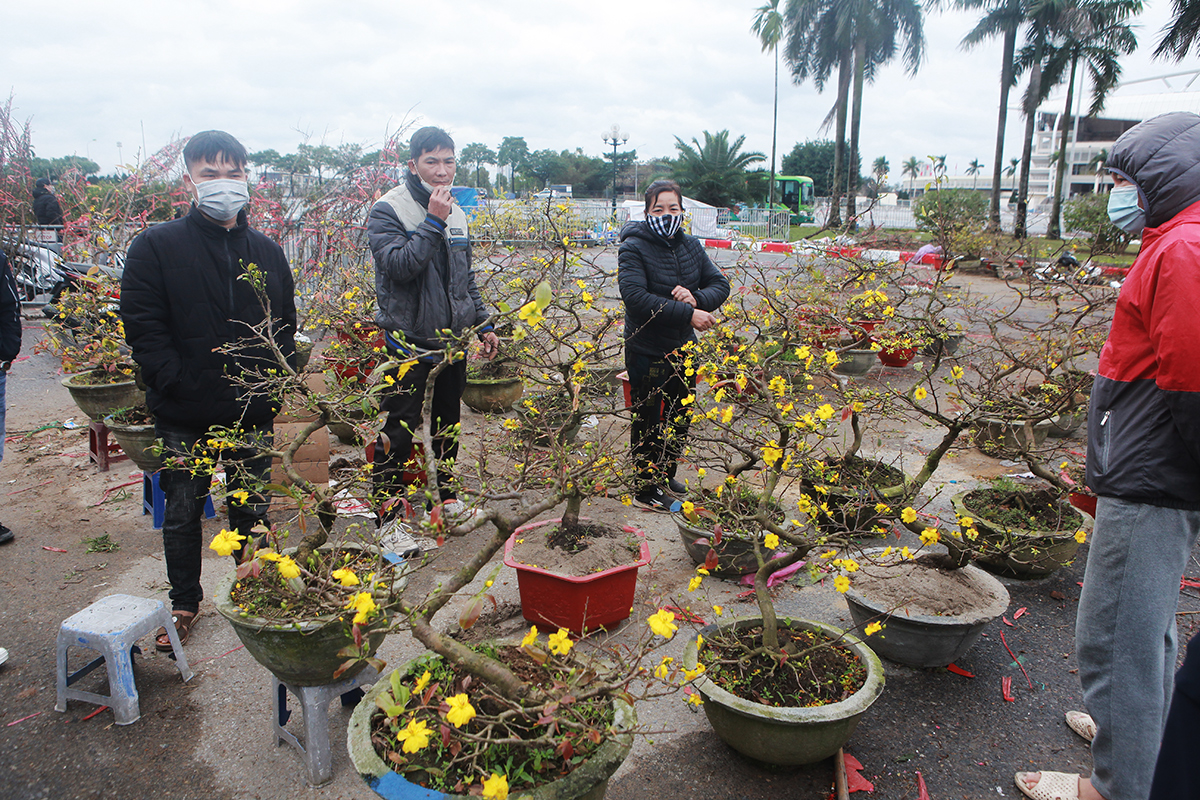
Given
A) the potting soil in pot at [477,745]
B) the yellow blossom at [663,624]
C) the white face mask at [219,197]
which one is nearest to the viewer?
the yellow blossom at [663,624]

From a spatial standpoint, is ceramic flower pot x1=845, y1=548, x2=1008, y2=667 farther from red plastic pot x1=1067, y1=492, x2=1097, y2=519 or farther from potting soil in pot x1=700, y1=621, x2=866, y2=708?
red plastic pot x1=1067, y1=492, x2=1097, y2=519

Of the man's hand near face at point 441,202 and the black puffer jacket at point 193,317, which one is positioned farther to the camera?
the man's hand near face at point 441,202

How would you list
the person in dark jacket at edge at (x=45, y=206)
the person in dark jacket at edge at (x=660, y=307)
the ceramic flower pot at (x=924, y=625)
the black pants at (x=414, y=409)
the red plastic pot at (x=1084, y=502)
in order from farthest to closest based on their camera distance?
the person in dark jacket at edge at (x=45, y=206) → the red plastic pot at (x=1084, y=502) → the person in dark jacket at edge at (x=660, y=307) → the black pants at (x=414, y=409) → the ceramic flower pot at (x=924, y=625)

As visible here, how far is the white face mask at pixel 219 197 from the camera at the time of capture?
2705 millimetres

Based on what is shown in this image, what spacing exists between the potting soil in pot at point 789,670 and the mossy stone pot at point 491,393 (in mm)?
3851

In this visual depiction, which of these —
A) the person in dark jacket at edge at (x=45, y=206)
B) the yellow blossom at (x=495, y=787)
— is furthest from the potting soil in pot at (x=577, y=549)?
the person in dark jacket at edge at (x=45, y=206)

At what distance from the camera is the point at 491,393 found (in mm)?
5914

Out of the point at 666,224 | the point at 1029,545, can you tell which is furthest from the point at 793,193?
the point at 1029,545

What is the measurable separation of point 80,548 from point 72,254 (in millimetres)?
5957

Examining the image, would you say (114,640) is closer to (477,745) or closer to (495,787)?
(477,745)

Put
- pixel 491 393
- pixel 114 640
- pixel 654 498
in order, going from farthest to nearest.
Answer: pixel 491 393 → pixel 654 498 → pixel 114 640

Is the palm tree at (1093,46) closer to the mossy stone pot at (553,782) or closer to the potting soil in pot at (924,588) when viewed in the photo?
the potting soil in pot at (924,588)

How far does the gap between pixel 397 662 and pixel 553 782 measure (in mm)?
1480

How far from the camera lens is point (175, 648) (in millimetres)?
2658
